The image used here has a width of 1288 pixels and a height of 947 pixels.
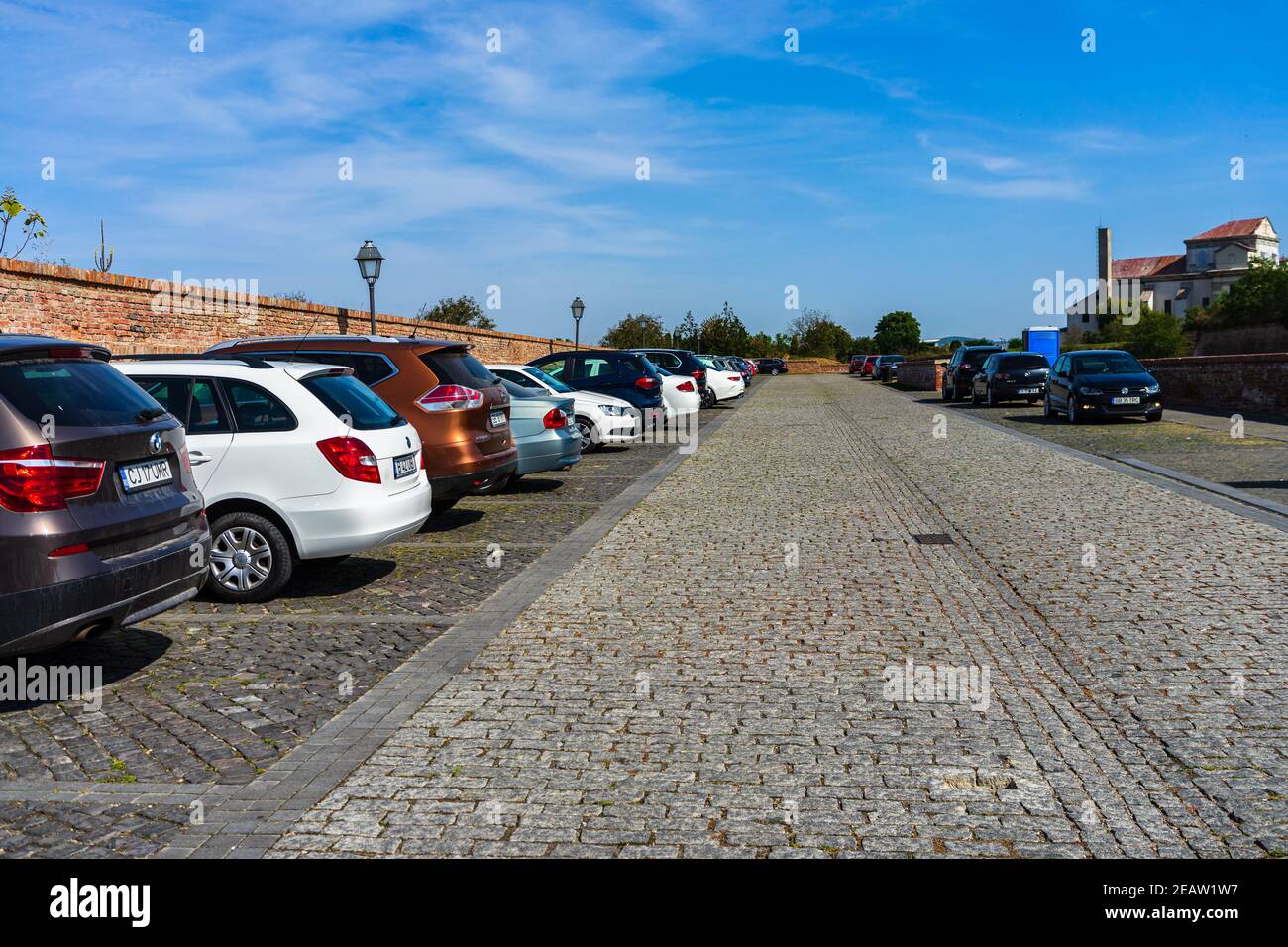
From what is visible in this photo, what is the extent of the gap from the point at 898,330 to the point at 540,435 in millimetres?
158120

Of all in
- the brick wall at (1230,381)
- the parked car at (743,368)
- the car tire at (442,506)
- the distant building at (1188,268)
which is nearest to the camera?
the car tire at (442,506)

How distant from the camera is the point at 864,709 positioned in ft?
18.0

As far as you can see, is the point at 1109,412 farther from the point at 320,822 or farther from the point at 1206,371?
the point at 320,822

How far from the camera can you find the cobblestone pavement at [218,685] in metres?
4.41

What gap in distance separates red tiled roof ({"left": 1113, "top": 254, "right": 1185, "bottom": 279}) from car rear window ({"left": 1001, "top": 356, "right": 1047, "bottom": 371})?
109 m

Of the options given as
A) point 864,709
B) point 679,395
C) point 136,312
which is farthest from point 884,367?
point 864,709

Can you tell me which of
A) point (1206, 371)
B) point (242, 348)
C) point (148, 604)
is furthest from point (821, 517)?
point (1206, 371)

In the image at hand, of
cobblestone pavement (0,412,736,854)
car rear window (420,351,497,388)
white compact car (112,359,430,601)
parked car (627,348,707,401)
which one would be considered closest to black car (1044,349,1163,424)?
parked car (627,348,707,401)

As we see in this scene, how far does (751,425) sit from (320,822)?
24017mm

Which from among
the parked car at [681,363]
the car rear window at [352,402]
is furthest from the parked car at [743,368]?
the car rear window at [352,402]

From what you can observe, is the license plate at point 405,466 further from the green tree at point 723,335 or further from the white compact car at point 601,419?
the green tree at point 723,335

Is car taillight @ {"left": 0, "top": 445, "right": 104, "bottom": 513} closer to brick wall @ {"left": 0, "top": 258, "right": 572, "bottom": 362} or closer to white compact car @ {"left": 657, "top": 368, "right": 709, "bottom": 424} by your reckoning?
brick wall @ {"left": 0, "top": 258, "right": 572, "bottom": 362}

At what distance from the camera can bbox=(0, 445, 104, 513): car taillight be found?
16.8ft

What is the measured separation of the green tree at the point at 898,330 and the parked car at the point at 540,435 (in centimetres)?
14317
